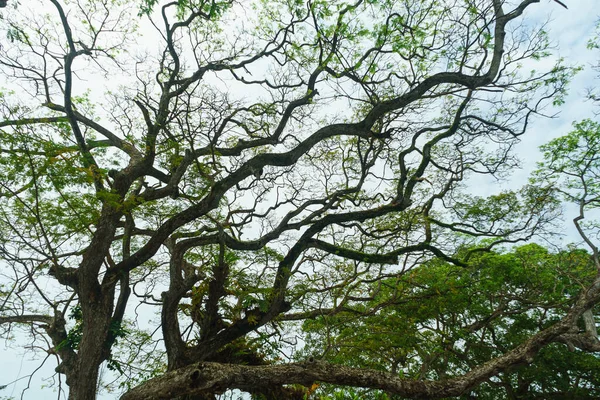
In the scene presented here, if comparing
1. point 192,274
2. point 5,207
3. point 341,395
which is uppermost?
point 5,207

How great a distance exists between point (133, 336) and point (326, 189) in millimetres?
5935

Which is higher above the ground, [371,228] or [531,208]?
[371,228]

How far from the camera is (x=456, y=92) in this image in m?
6.43

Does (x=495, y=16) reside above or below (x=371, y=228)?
above

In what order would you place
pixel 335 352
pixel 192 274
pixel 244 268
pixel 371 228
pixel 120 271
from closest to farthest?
1. pixel 120 271
2. pixel 192 274
3. pixel 244 268
4. pixel 371 228
5. pixel 335 352

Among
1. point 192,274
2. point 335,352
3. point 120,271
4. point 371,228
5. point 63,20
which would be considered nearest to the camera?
point 63,20

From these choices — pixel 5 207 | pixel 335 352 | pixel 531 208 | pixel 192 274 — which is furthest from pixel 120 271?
pixel 531 208

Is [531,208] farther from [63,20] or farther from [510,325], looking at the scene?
[63,20]

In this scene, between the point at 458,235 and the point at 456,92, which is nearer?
the point at 456,92

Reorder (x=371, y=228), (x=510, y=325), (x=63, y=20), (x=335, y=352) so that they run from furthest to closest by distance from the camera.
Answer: (x=510, y=325)
(x=335, y=352)
(x=371, y=228)
(x=63, y=20)

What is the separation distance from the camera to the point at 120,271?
6238mm

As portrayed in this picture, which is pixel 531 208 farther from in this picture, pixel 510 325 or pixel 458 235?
pixel 510 325

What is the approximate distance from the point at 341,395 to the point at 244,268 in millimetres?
3090

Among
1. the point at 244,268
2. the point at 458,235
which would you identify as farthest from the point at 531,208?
the point at 244,268
